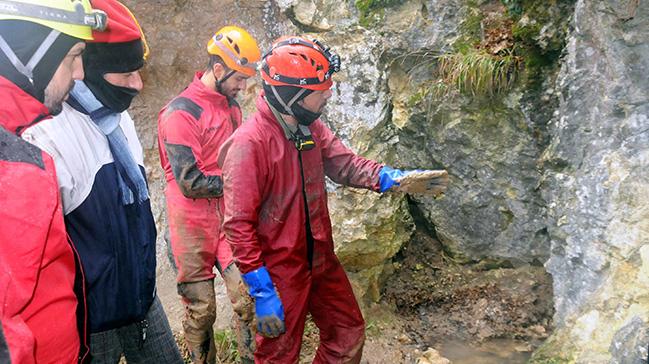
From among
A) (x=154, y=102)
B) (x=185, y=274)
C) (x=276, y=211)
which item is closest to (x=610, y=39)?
(x=276, y=211)

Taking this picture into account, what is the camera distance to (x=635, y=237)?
2926 millimetres

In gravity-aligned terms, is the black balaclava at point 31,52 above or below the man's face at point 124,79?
above

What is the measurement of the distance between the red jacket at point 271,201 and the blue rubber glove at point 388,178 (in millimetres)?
395

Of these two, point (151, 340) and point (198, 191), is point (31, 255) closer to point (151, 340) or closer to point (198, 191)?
point (151, 340)

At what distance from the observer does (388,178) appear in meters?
3.25

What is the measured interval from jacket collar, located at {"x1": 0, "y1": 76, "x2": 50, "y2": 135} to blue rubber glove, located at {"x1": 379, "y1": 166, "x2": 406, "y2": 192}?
2051 millimetres

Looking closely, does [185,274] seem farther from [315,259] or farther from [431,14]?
[431,14]

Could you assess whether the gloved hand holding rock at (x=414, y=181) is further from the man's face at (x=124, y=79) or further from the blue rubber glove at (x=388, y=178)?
the man's face at (x=124, y=79)

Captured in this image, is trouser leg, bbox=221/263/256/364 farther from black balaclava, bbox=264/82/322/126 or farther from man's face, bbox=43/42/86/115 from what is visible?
man's face, bbox=43/42/86/115

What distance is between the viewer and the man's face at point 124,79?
2242 mm

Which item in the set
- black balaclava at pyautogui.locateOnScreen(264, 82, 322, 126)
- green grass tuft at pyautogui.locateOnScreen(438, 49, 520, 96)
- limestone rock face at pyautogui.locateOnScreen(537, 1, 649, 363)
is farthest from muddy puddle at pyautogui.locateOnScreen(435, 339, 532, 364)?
black balaclava at pyautogui.locateOnScreen(264, 82, 322, 126)

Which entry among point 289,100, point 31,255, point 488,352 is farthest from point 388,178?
point 31,255

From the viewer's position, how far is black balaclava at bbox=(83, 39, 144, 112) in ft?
7.18

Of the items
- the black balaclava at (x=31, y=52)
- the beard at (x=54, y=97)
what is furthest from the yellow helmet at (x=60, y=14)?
the beard at (x=54, y=97)
